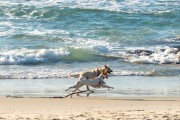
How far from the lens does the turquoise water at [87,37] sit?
16.8 m

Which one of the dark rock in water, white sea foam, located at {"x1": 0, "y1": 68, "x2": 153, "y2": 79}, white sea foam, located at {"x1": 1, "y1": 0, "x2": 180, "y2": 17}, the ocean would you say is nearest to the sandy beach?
white sea foam, located at {"x1": 0, "y1": 68, "x2": 153, "y2": 79}

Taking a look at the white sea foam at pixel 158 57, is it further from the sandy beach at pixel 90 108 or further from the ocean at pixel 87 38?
the sandy beach at pixel 90 108

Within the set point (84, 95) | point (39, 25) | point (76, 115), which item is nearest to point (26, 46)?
point (39, 25)

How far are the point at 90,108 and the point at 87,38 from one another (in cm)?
1294

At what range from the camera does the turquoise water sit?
55.1ft

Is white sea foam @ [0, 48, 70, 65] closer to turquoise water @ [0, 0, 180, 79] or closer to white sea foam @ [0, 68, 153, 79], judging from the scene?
turquoise water @ [0, 0, 180, 79]

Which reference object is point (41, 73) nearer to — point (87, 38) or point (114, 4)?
point (87, 38)

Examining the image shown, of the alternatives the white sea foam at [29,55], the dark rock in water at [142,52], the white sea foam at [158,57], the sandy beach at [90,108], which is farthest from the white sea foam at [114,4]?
the sandy beach at [90,108]

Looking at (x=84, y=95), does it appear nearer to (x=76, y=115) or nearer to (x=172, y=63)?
(x=76, y=115)

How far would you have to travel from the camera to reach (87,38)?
22547mm

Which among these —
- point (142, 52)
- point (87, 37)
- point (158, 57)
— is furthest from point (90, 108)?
point (87, 37)

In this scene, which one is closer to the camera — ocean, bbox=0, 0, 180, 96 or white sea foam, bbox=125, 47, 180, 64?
ocean, bbox=0, 0, 180, 96

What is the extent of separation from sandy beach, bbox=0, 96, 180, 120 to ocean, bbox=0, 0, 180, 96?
3.51 meters

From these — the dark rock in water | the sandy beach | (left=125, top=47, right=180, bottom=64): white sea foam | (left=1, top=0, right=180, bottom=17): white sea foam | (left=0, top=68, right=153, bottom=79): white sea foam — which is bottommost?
the sandy beach
